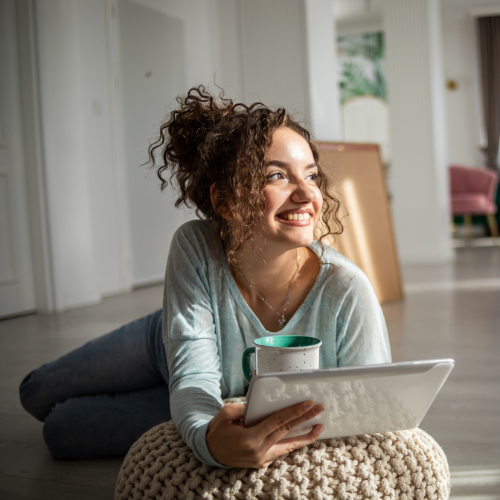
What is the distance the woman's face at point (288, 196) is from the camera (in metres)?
1.02

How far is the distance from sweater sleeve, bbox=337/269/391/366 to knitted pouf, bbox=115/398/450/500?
15 cm

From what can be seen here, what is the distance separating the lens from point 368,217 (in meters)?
3.62

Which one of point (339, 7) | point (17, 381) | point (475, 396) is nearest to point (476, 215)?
point (339, 7)

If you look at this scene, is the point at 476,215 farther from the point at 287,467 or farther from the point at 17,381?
the point at 287,467

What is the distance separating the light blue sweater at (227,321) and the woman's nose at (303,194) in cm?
16

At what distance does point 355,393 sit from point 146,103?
13.7 feet

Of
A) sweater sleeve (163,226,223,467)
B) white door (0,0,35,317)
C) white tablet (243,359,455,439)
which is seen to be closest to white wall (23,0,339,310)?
white door (0,0,35,317)

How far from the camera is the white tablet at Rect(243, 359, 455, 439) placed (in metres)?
0.75

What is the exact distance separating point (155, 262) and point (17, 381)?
268cm

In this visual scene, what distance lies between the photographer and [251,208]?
1011 millimetres

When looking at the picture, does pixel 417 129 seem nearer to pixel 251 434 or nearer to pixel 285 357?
pixel 285 357

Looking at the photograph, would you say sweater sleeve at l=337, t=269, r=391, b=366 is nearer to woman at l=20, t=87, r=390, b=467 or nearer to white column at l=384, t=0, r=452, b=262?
woman at l=20, t=87, r=390, b=467

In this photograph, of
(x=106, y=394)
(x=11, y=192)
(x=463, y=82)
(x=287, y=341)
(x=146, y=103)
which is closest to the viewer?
(x=287, y=341)

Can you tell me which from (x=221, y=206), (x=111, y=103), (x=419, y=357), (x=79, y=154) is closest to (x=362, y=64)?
(x=111, y=103)
